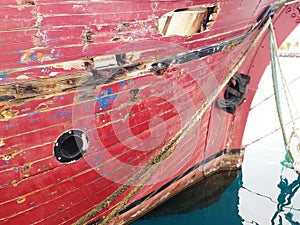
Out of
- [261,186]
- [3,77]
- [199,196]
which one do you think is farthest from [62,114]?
[261,186]

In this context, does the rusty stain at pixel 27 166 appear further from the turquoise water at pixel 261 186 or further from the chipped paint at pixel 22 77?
the turquoise water at pixel 261 186

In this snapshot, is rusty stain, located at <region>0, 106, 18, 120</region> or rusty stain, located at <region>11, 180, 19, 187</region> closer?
rusty stain, located at <region>0, 106, 18, 120</region>

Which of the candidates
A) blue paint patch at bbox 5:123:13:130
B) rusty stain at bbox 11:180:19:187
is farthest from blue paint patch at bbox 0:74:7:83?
rusty stain at bbox 11:180:19:187

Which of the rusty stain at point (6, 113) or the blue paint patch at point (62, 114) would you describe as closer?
the rusty stain at point (6, 113)

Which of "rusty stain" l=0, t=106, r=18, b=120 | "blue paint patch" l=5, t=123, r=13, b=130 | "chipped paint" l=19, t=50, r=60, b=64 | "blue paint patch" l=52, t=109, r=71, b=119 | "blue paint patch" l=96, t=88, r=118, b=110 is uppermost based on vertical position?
"chipped paint" l=19, t=50, r=60, b=64

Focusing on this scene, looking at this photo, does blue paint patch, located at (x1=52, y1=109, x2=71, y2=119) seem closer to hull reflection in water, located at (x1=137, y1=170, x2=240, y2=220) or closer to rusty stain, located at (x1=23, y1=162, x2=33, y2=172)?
rusty stain, located at (x1=23, y1=162, x2=33, y2=172)

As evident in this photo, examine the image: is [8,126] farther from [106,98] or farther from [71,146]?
[106,98]

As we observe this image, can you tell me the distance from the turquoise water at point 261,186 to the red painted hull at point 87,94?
1754 millimetres

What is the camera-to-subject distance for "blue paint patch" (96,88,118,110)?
86.6 inches

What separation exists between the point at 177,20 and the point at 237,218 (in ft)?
11.0

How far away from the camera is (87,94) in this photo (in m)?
2.11

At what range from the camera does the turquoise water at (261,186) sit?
4.42 m

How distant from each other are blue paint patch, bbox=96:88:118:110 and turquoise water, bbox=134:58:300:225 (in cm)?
244

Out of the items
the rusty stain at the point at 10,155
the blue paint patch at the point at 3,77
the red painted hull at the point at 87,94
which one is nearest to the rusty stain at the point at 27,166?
the red painted hull at the point at 87,94
